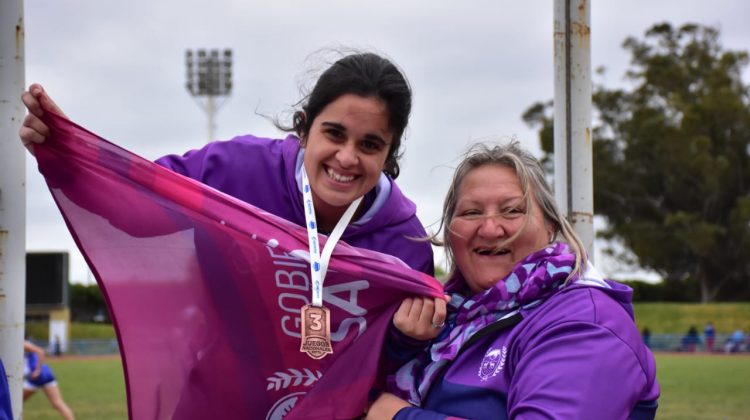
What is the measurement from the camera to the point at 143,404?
3.31 meters

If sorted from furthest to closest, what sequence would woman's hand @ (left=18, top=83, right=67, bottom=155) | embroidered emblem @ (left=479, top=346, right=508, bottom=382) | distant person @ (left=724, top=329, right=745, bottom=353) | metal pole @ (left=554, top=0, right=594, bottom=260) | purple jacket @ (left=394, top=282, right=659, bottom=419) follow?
distant person @ (left=724, top=329, right=745, bottom=353), metal pole @ (left=554, top=0, right=594, bottom=260), woman's hand @ (left=18, top=83, right=67, bottom=155), embroidered emblem @ (left=479, top=346, right=508, bottom=382), purple jacket @ (left=394, top=282, right=659, bottom=419)

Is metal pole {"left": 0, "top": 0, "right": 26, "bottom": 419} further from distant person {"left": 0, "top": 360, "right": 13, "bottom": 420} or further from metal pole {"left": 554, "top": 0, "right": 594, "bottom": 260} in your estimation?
metal pole {"left": 554, "top": 0, "right": 594, "bottom": 260}

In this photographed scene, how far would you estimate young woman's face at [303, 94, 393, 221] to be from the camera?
3.51 m

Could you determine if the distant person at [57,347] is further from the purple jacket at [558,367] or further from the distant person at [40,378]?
the purple jacket at [558,367]

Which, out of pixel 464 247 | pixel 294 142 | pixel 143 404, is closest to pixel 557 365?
pixel 464 247

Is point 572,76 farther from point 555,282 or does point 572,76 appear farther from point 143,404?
point 143,404

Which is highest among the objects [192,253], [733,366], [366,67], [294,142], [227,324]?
[366,67]

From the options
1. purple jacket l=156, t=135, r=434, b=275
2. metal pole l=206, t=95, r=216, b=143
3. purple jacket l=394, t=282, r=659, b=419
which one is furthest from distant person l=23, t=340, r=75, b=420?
metal pole l=206, t=95, r=216, b=143

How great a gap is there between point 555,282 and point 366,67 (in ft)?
3.71

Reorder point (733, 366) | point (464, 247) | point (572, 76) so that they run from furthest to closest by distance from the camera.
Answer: point (733, 366), point (572, 76), point (464, 247)

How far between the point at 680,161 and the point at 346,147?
46126mm

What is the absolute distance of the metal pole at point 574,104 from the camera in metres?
4.52

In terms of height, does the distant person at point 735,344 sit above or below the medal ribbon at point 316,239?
below

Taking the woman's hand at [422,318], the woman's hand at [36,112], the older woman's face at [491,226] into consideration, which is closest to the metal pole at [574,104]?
the older woman's face at [491,226]
